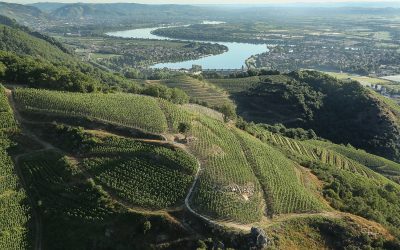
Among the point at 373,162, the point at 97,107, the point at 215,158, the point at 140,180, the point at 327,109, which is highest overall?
the point at 97,107

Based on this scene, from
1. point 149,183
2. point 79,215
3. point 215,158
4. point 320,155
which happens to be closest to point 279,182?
point 215,158

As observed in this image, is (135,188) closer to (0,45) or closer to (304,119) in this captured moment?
(304,119)

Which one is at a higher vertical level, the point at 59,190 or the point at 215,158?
the point at 215,158

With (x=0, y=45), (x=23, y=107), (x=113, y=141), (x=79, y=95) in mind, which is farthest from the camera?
(x=0, y=45)

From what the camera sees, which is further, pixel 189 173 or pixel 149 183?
pixel 189 173

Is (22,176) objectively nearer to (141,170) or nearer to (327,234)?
(141,170)

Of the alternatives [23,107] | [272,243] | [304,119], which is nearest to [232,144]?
[272,243]
